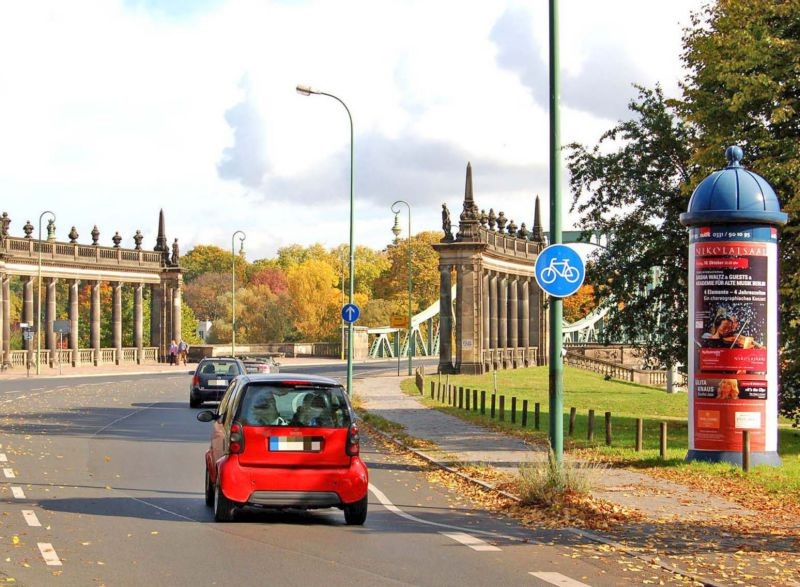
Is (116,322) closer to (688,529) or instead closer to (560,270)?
(560,270)

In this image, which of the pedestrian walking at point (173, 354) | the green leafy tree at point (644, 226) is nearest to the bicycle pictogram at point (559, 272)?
the green leafy tree at point (644, 226)

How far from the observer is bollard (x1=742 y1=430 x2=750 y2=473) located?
18297mm

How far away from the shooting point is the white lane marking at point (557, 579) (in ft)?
30.7

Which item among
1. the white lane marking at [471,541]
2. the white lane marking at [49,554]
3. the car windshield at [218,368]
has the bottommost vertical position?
the white lane marking at [471,541]

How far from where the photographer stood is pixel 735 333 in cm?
1881

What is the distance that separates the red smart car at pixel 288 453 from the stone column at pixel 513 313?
68077 millimetres

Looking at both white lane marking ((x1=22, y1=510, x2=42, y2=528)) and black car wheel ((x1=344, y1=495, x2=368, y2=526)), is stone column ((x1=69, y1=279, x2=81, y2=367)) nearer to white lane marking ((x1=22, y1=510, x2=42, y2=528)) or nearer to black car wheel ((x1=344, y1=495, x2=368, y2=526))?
white lane marking ((x1=22, y1=510, x2=42, y2=528))

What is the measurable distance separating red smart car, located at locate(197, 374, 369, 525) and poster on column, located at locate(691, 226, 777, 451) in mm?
8223

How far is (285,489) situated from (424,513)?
2.20m

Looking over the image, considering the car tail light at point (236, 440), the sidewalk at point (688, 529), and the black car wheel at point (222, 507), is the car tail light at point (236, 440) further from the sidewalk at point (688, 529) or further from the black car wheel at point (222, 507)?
the sidewalk at point (688, 529)

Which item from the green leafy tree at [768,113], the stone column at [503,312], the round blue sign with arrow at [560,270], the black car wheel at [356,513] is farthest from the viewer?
the stone column at [503,312]

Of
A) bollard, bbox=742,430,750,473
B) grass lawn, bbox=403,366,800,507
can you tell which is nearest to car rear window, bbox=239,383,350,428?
grass lawn, bbox=403,366,800,507

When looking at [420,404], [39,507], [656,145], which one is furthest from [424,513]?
[420,404]

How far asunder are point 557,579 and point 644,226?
2457 centimetres
